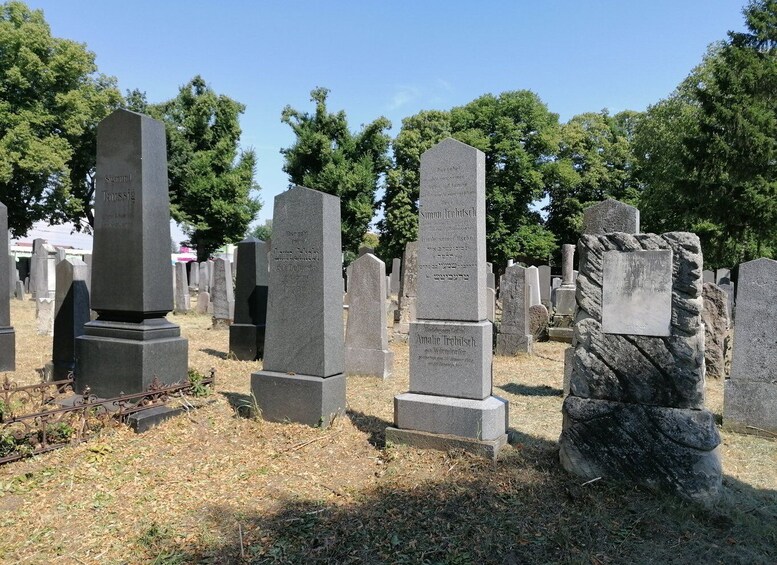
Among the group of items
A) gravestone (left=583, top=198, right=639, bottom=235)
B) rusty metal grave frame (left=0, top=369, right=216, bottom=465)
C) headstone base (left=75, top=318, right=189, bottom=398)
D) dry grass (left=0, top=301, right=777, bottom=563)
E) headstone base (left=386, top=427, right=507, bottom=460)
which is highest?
gravestone (left=583, top=198, right=639, bottom=235)

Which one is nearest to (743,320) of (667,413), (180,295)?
(667,413)

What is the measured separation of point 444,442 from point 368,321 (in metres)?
4.69

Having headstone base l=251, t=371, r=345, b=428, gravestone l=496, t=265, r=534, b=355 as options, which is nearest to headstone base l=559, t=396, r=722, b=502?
headstone base l=251, t=371, r=345, b=428

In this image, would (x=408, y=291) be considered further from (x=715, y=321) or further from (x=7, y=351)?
(x=7, y=351)

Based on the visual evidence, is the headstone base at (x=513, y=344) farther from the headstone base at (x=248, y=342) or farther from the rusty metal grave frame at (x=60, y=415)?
the rusty metal grave frame at (x=60, y=415)

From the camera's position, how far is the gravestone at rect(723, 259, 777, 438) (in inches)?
250

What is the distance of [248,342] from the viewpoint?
33.6ft

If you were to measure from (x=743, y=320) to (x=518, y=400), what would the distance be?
3.10m

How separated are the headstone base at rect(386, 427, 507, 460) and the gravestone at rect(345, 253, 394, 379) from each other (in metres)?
4.13

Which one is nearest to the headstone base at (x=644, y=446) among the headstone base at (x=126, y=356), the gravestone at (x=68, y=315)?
the headstone base at (x=126, y=356)

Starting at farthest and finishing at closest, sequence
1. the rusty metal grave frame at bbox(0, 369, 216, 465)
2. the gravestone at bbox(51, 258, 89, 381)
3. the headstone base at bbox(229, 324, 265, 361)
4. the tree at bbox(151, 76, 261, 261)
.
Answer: the tree at bbox(151, 76, 261, 261) → the headstone base at bbox(229, 324, 265, 361) → the gravestone at bbox(51, 258, 89, 381) → the rusty metal grave frame at bbox(0, 369, 216, 465)

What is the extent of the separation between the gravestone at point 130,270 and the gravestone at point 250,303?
3823 millimetres

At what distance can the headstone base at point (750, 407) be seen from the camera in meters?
6.36

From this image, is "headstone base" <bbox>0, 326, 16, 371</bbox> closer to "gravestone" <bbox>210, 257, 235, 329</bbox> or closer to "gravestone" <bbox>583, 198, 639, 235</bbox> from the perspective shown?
"gravestone" <bbox>210, 257, 235, 329</bbox>
